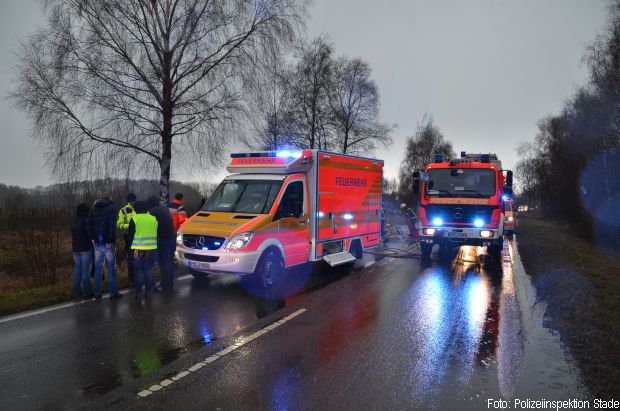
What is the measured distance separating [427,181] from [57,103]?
11.0 m

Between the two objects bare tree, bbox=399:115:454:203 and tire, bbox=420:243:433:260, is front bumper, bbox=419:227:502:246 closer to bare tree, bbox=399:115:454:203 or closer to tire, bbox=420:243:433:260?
tire, bbox=420:243:433:260

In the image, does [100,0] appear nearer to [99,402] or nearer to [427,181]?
[427,181]

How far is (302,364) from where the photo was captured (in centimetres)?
474

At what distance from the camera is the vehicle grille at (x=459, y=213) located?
12086 mm

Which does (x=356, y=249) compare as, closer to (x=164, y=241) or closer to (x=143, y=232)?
(x=164, y=241)

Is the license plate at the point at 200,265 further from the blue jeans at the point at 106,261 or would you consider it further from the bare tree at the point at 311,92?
the bare tree at the point at 311,92

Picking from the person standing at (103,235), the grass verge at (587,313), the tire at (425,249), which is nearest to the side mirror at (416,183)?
the tire at (425,249)

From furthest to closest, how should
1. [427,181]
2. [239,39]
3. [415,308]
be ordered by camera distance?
[239,39] → [427,181] → [415,308]

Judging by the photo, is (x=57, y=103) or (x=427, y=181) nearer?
(x=57, y=103)

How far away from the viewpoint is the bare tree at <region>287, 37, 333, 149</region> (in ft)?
83.7

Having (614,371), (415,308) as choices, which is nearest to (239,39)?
(415,308)

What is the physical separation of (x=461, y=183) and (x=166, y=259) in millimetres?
8535

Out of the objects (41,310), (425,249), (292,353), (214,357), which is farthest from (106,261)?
(425,249)

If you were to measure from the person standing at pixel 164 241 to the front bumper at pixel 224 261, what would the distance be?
0.68m
